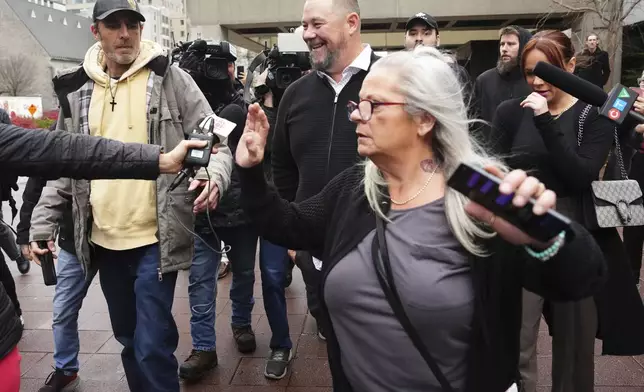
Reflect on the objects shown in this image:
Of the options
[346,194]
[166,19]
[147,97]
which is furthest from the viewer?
[166,19]

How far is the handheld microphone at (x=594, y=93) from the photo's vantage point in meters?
2.53

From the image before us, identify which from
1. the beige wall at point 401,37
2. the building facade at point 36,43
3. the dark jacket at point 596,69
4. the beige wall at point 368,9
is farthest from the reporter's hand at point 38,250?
the building facade at point 36,43

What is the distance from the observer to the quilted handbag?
113 inches

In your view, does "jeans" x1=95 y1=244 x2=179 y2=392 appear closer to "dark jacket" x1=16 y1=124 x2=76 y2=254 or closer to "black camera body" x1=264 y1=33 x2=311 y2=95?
"dark jacket" x1=16 y1=124 x2=76 y2=254

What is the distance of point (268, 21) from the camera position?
71.6 feet

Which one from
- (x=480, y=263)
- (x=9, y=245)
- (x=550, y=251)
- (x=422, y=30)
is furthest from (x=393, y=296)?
(x=9, y=245)

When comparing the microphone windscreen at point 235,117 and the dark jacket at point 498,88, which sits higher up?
the dark jacket at point 498,88

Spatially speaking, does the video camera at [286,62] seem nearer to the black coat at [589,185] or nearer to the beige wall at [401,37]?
the black coat at [589,185]

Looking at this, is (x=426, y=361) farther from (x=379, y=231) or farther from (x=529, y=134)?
(x=529, y=134)

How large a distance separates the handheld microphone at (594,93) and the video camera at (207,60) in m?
2.19

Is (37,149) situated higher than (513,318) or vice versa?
(37,149)

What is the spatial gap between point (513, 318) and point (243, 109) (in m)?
2.87

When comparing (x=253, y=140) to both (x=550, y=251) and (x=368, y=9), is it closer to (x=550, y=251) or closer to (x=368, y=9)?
(x=550, y=251)

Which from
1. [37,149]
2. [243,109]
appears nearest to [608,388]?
[243,109]
